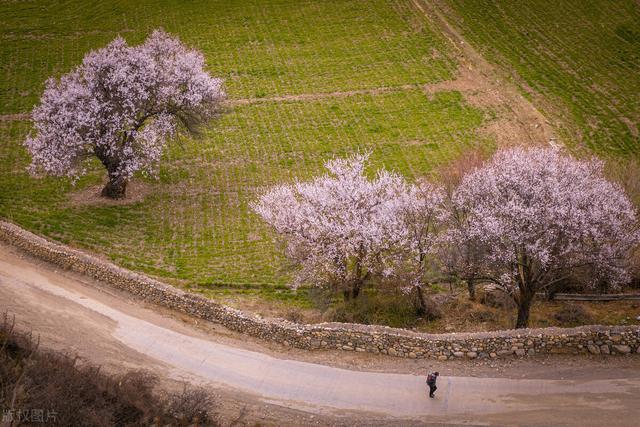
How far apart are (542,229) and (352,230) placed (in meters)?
8.31

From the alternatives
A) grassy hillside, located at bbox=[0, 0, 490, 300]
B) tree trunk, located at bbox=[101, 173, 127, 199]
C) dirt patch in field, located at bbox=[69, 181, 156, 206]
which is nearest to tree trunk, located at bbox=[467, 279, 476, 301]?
grassy hillside, located at bbox=[0, 0, 490, 300]

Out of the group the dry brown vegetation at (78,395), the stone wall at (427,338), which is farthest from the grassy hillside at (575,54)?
the dry brown vegetation at (78,395)

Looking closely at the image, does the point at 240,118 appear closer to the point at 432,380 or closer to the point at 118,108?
the point at 118,108

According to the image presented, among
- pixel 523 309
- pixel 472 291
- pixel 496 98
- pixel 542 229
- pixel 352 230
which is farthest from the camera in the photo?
pixel 496 98

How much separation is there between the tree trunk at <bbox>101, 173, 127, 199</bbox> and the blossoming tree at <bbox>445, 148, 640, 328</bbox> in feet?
70.3

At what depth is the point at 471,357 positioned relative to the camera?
28.5 meters

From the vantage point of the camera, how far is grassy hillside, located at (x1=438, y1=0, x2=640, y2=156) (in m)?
52.2

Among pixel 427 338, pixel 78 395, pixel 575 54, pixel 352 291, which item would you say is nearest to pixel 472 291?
pixel 352 291

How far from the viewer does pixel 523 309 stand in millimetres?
31266

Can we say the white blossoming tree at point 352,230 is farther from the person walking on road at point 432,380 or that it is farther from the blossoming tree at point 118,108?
the blossoming tree at point 118,108

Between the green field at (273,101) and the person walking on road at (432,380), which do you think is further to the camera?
the green field at (273,101)

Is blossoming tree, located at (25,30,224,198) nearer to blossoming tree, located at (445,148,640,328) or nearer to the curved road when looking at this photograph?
the curved road

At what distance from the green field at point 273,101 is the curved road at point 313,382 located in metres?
6.09

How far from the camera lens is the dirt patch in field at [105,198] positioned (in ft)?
142
